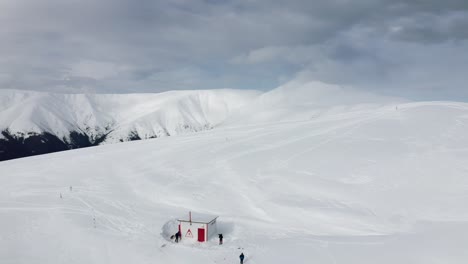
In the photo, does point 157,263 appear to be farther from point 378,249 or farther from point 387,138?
point 387,138

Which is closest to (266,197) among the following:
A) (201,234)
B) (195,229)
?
(201,234)

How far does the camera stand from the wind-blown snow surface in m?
25.0

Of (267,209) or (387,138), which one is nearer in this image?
(267,209)

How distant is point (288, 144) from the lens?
49.2m

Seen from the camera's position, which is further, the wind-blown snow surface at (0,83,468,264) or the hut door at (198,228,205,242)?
the hut door at (198,228,205,242)

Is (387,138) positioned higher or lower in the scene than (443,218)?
higher

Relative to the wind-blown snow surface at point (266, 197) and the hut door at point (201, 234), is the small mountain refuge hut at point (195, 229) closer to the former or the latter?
the hut door at point (201, 234)

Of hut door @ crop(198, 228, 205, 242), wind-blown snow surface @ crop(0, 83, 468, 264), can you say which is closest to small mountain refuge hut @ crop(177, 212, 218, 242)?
hut door @ crop(198, 228, 205, 242)

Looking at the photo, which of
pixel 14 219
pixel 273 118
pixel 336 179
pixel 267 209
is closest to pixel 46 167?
Result: pixel 14 219

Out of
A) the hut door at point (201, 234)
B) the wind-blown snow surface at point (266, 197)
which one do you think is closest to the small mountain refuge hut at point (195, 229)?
the hut door at point (201, 234)

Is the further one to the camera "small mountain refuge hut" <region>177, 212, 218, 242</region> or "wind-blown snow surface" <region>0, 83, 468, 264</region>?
"small mountain refuge hut" <region>177, 212, 218, 242</region>

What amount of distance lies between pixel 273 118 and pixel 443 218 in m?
162

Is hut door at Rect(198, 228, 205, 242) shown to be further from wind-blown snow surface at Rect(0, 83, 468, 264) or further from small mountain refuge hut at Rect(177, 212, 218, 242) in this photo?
wind-blown snow surface at Rect(0, 83, 468, 264)

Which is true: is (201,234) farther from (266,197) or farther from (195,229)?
(266,197)
